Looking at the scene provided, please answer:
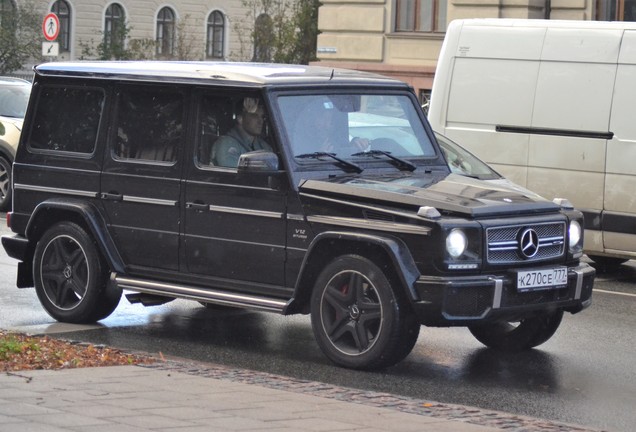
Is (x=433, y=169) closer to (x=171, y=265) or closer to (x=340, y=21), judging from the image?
(x=171, y=265)

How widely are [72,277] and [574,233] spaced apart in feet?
12.2

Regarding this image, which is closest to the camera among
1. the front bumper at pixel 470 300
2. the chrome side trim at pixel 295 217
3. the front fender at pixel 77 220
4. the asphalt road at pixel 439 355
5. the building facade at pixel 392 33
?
the asphalt road at pixel 439 355

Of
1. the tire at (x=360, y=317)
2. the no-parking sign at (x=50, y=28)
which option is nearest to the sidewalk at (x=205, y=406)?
the tire at (x=360, y=317)

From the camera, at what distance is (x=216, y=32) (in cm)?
6950

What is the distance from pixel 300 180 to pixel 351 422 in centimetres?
283

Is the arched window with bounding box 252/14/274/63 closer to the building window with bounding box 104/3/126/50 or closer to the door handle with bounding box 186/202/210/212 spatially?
the building window with bounding box 104/3/126/50

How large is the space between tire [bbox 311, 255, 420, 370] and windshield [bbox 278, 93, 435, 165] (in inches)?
36.4

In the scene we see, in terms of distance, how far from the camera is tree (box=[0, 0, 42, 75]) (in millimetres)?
54406

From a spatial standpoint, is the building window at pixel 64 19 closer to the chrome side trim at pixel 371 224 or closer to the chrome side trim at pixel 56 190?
the chrome side trim at pixel 56 190

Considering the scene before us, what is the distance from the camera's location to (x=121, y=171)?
1042cm

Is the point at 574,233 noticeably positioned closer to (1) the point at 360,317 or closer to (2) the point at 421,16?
(1) the point at 360,317

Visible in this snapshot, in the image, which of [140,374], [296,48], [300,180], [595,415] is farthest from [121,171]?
[296,48]

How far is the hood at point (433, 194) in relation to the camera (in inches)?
348

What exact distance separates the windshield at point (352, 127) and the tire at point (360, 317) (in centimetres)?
92
